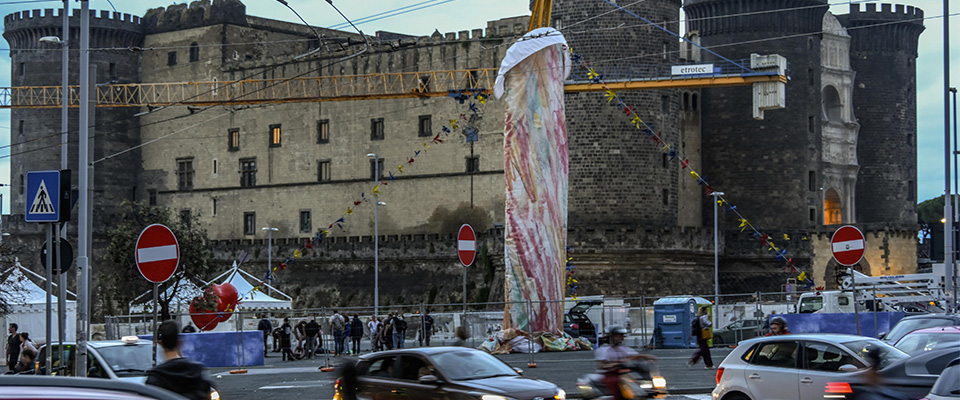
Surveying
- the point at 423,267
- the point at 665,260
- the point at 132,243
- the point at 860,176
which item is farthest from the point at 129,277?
the point at 860,176

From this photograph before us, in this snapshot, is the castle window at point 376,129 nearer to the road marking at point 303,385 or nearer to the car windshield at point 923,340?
the road marking at point 303,385

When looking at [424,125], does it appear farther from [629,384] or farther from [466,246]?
[629,384]

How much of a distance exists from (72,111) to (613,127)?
2902 cm

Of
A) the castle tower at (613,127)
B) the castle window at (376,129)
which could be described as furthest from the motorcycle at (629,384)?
the castle window at (376,129)

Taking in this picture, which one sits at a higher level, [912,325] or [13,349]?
[912,325]

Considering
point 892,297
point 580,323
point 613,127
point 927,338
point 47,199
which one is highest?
point 613,127

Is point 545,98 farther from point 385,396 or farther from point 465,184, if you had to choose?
point 465,184

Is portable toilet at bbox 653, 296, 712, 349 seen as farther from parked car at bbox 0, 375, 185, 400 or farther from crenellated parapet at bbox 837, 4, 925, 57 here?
crenellated parapet at bbox 837, 4, 925, 57

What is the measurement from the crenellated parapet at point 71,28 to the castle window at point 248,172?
27.7 feet

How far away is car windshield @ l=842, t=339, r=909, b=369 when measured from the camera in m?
12.2

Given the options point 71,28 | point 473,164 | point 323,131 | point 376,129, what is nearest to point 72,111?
point 71,28

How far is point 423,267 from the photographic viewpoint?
171ft

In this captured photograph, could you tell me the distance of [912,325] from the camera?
19.8 metres

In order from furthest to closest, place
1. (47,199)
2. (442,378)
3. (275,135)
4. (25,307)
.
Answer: (275,135)
(25,307)
(442,378)
(47,199)
